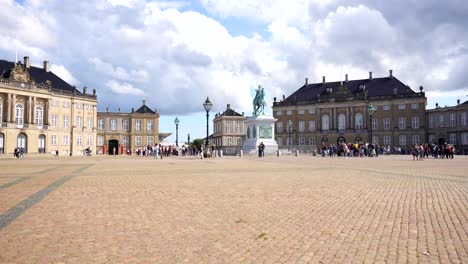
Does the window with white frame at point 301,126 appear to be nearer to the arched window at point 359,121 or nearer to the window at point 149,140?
the arched window at point 359,121

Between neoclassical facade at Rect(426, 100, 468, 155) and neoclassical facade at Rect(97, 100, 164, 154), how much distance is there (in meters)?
54.2

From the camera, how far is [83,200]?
888cm

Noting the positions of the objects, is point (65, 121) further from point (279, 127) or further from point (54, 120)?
point (279, 127)

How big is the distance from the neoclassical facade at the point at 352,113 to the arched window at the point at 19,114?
153ft

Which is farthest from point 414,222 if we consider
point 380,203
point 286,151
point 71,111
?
point 71,111

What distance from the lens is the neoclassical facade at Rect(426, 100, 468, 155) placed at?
6412cm

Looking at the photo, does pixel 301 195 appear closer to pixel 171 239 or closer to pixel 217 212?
pixel 217 212

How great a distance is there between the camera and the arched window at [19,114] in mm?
60500

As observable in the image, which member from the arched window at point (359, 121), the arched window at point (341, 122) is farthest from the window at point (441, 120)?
the arched window at point (341, 122)

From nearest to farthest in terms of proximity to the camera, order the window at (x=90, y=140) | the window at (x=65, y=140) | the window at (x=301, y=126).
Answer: the window at (x=65, y=140), the window at (x=90, y=140), the window at (x=301, y=126)

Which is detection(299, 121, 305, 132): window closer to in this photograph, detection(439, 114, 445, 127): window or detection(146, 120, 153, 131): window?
detection(439, 114, 445, 127): window

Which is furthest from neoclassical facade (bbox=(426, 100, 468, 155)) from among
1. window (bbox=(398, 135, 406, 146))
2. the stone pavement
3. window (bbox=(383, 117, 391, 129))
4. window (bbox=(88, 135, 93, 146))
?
the stone pavement

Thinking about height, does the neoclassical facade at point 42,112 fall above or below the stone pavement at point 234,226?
above

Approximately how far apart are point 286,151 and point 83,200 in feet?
130
